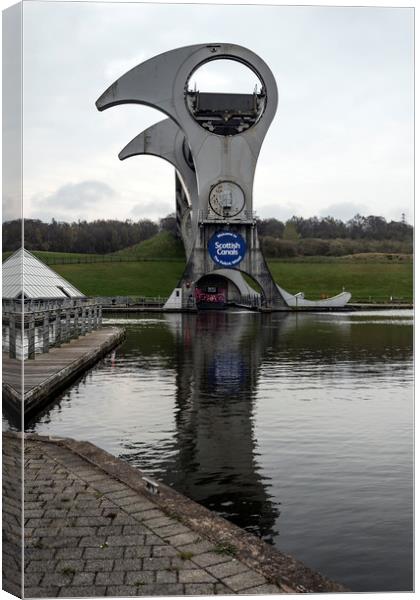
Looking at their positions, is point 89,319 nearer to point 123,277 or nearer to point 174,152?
point 174,152

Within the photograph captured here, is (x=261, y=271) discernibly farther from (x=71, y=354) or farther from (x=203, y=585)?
(x=203, y=585)

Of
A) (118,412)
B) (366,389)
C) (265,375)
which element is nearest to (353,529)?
Result: (118,412)

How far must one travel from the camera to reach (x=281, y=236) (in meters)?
85.1

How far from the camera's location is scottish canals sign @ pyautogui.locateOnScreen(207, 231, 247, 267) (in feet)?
146

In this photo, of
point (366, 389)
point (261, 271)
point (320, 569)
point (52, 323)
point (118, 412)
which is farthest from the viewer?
point (261, 271)

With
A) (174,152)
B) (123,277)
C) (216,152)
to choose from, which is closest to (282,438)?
(216,152)

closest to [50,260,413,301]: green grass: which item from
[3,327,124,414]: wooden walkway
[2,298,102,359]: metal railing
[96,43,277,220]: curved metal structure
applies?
[96,43,277,220]: curved metal structure

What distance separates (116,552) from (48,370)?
Result: 9.49 metres

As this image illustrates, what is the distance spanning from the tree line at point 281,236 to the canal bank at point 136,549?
88.7 inches

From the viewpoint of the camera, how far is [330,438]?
30.0 ft

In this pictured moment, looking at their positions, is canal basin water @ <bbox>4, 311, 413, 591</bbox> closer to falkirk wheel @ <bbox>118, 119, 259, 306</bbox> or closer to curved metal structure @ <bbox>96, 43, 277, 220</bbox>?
curved metal structure @ <bbox>96, 43, 277, 220</bbox>

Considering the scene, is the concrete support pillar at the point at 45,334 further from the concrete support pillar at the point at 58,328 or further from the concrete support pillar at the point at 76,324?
the concrete support pillar at the point at 76,324

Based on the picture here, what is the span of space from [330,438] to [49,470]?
13.1 ft

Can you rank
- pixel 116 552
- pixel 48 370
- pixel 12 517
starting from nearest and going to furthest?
pixel 116 552 < pixel 12 517 < pixel 48 370
